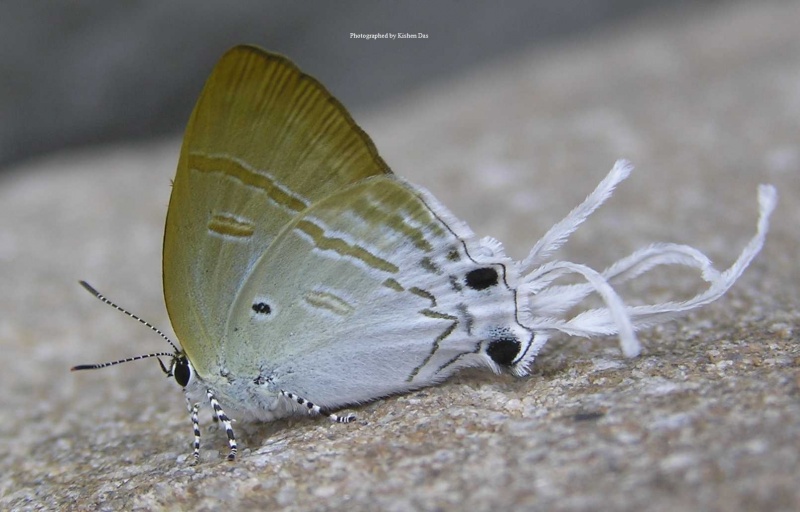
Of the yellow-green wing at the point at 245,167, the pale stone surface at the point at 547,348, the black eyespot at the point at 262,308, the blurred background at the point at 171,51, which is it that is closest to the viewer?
the pale stone surface at the point at 547,348

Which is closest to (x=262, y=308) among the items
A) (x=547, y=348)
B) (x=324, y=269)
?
(x=324, y=269)

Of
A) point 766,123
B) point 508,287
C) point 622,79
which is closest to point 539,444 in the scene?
point 508,287

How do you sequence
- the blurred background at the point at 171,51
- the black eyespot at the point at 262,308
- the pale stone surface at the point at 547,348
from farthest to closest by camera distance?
the blurred background at the point at 171,51
the black eyespot at the point at 262,308
the pale stone surface at the point at 547,348

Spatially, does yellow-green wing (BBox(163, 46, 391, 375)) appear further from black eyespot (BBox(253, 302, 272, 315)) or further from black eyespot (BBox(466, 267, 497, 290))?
black eyespot (BBox(466, 267, 497, 290))

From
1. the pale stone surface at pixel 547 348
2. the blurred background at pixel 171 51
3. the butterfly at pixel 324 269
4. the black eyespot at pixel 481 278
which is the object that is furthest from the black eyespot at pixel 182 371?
the blurred background at pixel 171 51

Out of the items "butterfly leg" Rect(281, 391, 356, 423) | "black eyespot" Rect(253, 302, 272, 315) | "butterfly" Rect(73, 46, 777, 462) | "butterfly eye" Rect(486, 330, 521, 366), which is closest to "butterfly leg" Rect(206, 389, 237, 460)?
"butterfly" Rect(73, 46, 777, 462)

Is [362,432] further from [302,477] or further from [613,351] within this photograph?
[613,351]

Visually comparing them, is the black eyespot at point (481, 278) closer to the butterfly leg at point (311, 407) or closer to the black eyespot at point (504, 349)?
the black eyespot at point (504, 349)
